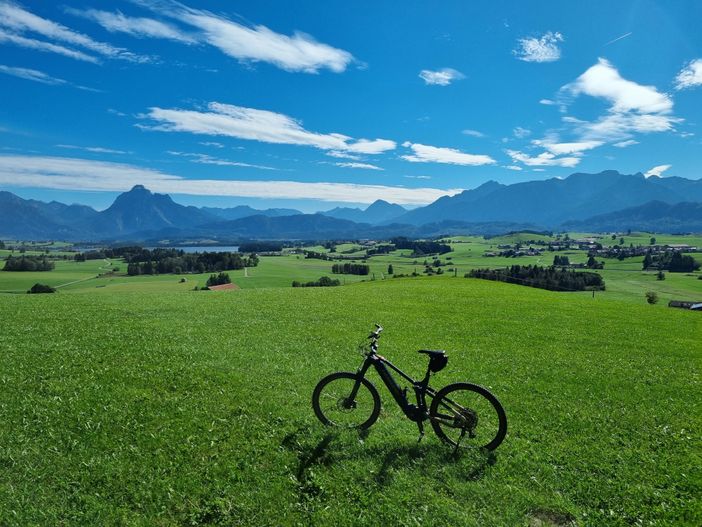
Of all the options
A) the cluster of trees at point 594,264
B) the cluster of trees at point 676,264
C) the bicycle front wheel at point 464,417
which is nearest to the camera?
the bicycle front wheel at point 464,417

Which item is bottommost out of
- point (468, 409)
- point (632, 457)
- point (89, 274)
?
point (89, 274)

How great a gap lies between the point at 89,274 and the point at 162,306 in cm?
11434

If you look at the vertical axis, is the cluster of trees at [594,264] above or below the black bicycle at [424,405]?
below

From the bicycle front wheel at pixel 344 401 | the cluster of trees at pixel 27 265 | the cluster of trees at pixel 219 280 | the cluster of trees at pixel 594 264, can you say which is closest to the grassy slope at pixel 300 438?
the bicycle front wheel at pixel 344 401

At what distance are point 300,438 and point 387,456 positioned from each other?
215 centimetres

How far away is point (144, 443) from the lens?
9281 mm

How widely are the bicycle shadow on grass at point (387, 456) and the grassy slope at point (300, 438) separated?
1.6 inches

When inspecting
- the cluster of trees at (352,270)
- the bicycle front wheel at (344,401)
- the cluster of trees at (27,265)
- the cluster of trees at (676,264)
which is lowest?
the cluster of trees at (352,270)

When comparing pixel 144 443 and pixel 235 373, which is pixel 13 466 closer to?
pixel 144 443

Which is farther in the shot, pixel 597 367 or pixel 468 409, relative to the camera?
pixel 597 367

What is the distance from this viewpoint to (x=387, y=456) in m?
9.00

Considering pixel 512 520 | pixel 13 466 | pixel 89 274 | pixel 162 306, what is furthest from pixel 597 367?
pixel 89 274

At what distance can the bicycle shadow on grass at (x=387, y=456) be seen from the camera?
27.8 ft

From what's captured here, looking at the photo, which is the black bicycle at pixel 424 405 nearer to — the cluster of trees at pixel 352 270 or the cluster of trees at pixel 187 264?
the cluster of trees at pixel 352 270
